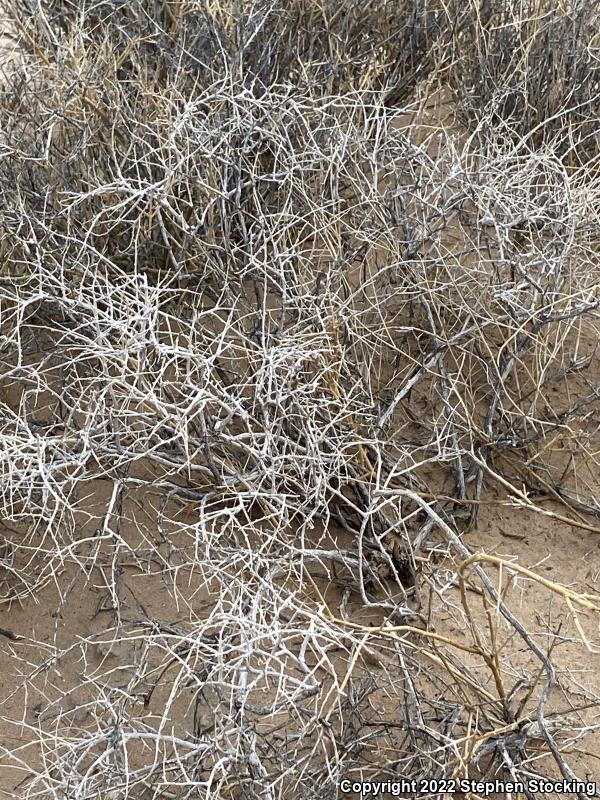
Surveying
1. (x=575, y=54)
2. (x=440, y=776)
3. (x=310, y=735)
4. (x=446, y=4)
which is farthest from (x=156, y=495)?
(x=446, y=4)

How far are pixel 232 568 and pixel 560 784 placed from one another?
1026 mm

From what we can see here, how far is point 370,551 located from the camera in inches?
116

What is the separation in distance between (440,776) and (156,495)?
130 centimetres

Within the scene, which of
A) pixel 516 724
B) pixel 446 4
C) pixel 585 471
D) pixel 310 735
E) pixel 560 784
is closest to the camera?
pixel 516 724

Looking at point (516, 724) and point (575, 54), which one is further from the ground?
point (575, 54)

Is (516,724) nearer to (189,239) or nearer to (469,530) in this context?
(469,530)

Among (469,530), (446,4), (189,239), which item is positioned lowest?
(469,530)

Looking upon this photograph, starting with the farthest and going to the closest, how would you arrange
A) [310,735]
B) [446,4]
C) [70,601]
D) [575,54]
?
[446,4], [575,54], [70,601], [310,735]

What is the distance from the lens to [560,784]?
2400mm

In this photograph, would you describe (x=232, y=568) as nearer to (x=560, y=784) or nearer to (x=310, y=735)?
(x=310, y=735)

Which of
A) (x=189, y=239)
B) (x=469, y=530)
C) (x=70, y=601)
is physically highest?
(x=189, y=239)

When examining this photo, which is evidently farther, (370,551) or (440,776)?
(370,551)

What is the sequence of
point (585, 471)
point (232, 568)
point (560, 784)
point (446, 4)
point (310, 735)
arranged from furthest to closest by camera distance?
point (446, 4) < point (585, 471) < point (232, 568) < point (310, 735) < point (560, 784)

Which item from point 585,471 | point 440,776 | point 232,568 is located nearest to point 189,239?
point 232,568
